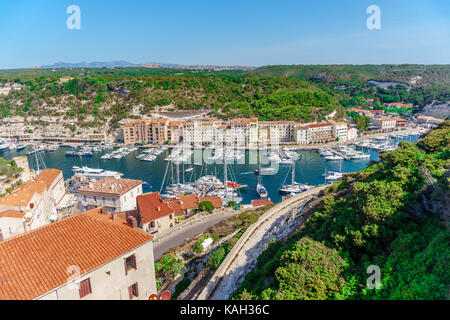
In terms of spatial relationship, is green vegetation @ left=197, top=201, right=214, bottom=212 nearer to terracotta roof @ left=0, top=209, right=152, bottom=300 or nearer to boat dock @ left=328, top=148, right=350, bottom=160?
terracotta roof @ left=0, top=209, right=152, bottom=300

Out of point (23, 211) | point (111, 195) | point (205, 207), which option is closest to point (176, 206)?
point (205, 207)

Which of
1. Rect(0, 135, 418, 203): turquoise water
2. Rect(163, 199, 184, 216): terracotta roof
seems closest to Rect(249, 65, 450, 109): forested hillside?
Rect(0, 135, 418, 203): turquoise water

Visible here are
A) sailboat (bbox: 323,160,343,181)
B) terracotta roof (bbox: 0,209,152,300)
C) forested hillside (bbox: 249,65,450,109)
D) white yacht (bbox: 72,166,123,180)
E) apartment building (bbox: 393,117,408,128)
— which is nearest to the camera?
terracotta roof (bbox: 0,209,152,300)

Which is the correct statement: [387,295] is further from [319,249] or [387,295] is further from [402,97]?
[402,97]

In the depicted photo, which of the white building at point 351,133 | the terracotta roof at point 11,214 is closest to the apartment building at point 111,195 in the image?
the terracotta roof at point 11,214

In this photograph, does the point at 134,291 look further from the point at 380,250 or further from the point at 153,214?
the point at 153,214
